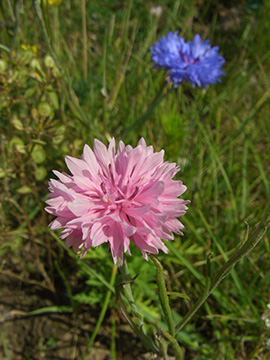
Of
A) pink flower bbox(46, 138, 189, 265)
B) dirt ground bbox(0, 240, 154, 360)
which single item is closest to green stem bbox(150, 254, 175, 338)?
pink flower bbox(46, 138, 189, 265)

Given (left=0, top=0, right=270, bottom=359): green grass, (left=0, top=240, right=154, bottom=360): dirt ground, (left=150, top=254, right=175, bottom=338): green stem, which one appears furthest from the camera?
(left=0, top=240, right=154, bottom=360): dirt ground

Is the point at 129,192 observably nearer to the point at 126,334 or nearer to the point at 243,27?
the point at 126,334

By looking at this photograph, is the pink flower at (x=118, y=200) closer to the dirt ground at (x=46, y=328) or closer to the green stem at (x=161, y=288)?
the green stem at (x=161, y=288)

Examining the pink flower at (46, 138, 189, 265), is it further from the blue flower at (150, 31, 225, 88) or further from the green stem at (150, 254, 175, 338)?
the blue flower at (150, 31, 225, 88)

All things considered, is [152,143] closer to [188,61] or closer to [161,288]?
[188,61]

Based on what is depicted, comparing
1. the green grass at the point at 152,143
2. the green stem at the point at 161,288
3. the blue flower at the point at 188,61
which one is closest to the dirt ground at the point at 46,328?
the green grass at the point at 152,143

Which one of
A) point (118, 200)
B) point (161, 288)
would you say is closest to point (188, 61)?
point (118, 200)
